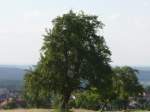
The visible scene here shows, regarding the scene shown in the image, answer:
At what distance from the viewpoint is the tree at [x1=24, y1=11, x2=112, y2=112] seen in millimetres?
55688

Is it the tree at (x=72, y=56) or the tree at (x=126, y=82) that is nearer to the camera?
the tree at (x=72, y=56)

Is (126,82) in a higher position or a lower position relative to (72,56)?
higher

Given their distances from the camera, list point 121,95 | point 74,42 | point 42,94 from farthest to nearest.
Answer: point 121,95 < point 42,94 < point 74,42

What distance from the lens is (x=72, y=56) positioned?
55562 mm

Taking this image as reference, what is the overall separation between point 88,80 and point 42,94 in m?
5.56

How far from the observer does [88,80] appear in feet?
187

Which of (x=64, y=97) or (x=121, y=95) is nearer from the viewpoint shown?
(x=64, y=97)

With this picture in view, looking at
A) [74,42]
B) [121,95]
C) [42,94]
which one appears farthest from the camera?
[121,95]

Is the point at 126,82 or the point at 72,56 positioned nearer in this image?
the point at 72,56

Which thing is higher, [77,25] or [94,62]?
[77,25]

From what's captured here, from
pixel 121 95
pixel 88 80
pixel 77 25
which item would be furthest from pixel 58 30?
pixel 121 95

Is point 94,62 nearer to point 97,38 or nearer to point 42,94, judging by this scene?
point 97,38

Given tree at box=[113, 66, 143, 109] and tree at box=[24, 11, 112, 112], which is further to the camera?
tree at box=[113, 66, 143, 109]

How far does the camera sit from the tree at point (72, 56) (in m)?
55.7
